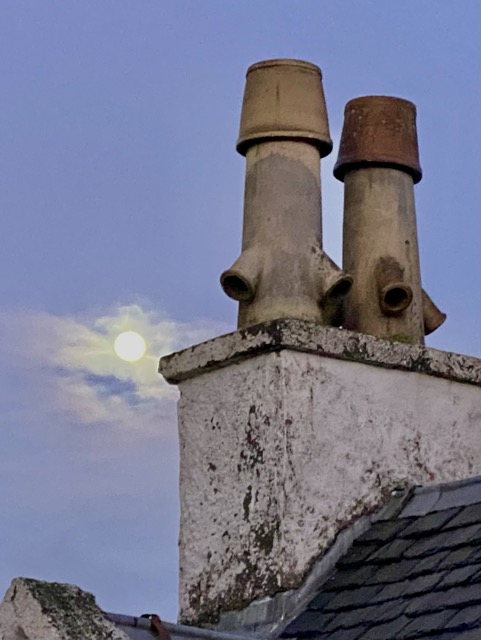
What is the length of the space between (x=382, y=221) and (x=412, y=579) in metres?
1.86

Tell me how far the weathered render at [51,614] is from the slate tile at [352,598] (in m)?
1.13

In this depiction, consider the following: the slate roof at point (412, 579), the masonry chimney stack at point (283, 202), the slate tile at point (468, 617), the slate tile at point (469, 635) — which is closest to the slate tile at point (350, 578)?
the slate roof at point (412, 579)

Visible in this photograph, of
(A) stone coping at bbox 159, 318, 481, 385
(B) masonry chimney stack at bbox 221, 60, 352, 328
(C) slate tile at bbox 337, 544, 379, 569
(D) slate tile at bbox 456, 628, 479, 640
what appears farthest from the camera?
(B) masonry chimney stack at bbox 221, 60, 352, 328

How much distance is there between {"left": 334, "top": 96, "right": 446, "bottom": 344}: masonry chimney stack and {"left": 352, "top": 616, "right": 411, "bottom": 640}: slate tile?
1.65 metres

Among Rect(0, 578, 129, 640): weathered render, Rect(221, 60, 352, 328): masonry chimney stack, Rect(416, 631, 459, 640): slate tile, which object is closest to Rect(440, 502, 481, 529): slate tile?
Rect(416, 631, 459, 640): slate tile

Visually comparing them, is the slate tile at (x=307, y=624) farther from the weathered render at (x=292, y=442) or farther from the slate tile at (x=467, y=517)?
the slate tile at (x=467, y=517)

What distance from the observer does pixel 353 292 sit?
6.93m

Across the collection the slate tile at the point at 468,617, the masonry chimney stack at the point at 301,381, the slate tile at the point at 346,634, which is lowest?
the slate tile at the point at 468,617

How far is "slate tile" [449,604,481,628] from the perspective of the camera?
5.17 metres

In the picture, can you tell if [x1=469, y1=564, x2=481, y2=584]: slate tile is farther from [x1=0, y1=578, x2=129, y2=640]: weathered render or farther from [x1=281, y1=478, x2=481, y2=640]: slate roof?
[x1=0, y1=578, x2=129, y2=640]: weathered render

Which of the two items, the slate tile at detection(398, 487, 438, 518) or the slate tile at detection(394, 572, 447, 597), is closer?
the slate tile at detection(394, 572, 447, 597)

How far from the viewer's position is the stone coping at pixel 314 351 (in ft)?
20.4

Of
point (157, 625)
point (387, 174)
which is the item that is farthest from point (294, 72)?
point (157, 625)

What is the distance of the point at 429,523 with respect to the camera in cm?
596
